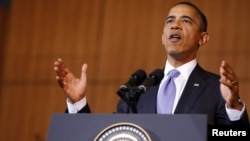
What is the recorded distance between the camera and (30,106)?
4.40 m

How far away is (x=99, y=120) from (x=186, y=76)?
0.82m

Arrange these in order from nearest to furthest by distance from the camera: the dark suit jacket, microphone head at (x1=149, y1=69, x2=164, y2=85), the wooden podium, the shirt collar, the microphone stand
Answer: the wooden podium
the microphone stand
microphone head at (x1=149, y1=69, x2=164, y2=85)
the dark suit jacket
the shirt collar

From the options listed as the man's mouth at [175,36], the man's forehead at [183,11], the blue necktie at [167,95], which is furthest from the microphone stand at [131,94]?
the man's forehead at [183,11]

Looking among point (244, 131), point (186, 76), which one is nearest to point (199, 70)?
point (186, 76)

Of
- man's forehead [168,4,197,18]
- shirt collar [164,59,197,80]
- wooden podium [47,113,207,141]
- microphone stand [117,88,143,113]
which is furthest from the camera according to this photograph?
man's forehead [168,4,197,18]

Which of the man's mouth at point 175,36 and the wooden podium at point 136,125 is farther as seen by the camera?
the man's mouth at point 175,36

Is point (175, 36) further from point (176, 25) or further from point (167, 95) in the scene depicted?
point (167, 95)

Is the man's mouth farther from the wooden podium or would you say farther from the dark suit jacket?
the wooden podium

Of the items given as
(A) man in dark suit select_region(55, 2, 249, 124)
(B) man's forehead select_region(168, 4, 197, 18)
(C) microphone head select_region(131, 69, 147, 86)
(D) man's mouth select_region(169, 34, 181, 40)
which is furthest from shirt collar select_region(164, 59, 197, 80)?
(C) microphone head select_region(131, 69, 147, 86)

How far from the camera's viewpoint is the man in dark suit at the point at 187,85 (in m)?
1.80

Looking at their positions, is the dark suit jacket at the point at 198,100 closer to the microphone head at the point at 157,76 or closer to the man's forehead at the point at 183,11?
the microphone head at the point at 157,76

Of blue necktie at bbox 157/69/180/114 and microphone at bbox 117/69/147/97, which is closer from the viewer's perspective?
microphone at bbox 117/69/147/97

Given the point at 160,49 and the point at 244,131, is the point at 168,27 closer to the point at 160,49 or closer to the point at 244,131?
the point at 244,131

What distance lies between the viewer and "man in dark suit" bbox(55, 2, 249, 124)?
1.80m
